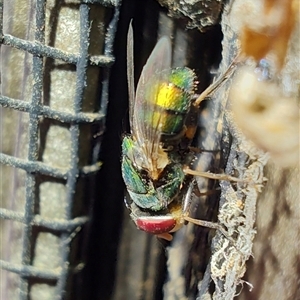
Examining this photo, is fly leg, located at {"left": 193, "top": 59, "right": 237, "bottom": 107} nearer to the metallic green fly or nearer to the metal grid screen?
the metallic green fly

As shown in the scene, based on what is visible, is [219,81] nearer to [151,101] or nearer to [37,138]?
[151,101]

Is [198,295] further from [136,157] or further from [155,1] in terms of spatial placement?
[155,1]

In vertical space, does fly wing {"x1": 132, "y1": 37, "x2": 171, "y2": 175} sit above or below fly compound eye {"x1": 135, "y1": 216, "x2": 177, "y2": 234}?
above

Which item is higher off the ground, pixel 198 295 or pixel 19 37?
pixel 19 37

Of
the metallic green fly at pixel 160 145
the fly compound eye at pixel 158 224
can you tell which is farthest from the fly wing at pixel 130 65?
the fly compound eye at pixel 158 224

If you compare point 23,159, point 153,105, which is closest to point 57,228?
point 23,159

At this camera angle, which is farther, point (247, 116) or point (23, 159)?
point (23, 159)

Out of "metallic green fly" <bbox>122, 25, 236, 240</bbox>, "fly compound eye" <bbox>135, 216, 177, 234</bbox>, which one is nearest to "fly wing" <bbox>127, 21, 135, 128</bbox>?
"metallic green fly" <bbox>122, 25, 236, 240</bbox>
